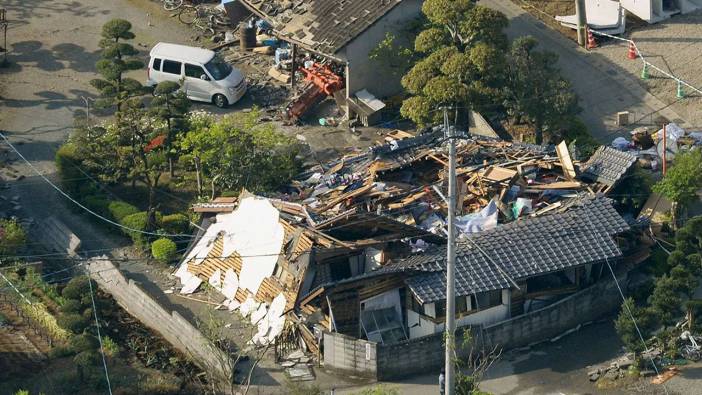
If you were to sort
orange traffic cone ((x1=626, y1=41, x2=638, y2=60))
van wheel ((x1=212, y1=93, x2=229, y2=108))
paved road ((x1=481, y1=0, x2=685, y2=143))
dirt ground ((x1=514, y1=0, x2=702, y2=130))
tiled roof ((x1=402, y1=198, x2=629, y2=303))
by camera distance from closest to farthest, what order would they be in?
tiled roof ((x1=402, y1=198, x2=629, y2=303))
paved road ((x1=481, y1=0, x2=685, y2=143))
dirt ground ((x1=514, y1=0, x2=702, y2=130))
van wheel ((x1=212, y1=93, x2=229, y2=108))
orange traffic cone ((x1=626, y1=41, x2=638, y2=60))

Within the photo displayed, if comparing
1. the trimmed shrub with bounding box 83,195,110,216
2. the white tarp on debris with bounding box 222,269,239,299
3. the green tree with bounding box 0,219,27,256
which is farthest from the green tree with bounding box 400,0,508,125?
the green tree with bounding box 0,219,27,256

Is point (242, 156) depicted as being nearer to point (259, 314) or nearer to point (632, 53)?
point (259, 314)

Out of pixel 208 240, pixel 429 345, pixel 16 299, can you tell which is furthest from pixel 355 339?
pixel 16 299

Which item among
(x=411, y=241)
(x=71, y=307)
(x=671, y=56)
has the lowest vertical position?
(x=671, y=56)

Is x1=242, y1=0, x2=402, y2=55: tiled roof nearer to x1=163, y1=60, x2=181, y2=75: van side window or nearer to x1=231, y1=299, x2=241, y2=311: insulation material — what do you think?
x1=163, y1=60, x2=181, y2=75: van side window

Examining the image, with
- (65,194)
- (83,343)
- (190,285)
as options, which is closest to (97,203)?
(65,194)

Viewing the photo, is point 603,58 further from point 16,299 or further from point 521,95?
point 16,299

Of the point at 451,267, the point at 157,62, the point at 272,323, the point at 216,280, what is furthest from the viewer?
the point at 157,62

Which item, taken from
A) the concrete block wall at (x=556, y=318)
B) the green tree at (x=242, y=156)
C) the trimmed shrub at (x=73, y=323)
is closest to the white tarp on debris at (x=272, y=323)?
the trimmed shrub at (x=73, y=323)
